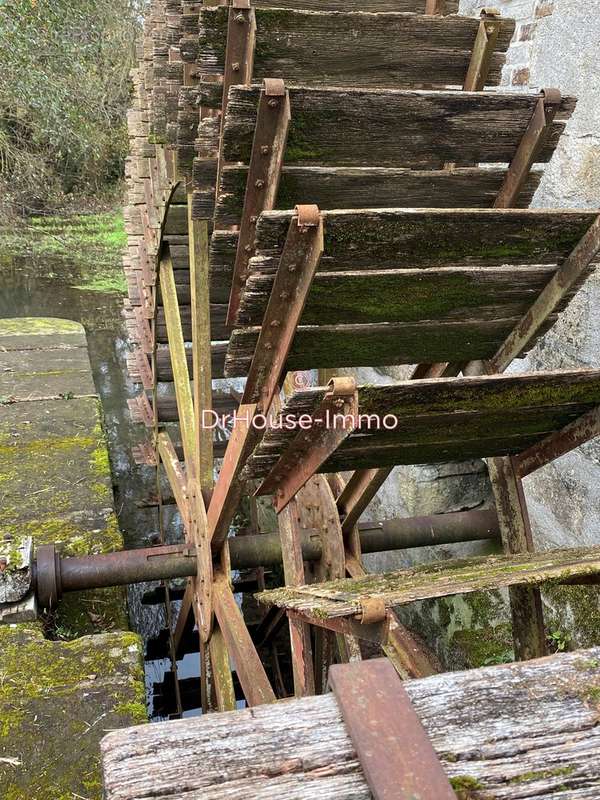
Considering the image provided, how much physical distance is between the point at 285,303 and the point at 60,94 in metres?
10.9

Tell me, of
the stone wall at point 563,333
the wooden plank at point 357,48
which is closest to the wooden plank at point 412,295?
the stone wall at point 563,333

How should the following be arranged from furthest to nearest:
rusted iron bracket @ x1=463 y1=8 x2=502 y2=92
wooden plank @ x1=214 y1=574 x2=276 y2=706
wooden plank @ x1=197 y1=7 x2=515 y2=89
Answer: wooden plank @ x1=214 y1=574 x2=276 y2=706, rusted iron bracket @ x1=463 y1=8 x2=502 y2=92, wooden plank @ x1=197 y1=7 x2=515 y2=89

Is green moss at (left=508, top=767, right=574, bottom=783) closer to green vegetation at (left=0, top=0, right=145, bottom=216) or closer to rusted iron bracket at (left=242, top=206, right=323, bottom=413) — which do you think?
rusted iron bracket at (left=242, top=206, right=323, bottom=413)

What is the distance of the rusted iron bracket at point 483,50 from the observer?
8.77ft

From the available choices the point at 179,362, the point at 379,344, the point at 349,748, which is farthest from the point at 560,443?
the point at 179,362

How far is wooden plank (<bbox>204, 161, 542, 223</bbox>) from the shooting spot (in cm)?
243

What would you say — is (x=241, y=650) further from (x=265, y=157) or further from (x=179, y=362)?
(x=265, y=157)

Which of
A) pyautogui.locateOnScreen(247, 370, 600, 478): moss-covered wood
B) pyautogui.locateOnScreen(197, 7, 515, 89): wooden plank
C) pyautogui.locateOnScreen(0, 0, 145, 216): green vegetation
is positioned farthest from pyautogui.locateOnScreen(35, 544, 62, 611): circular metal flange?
pyautogui.locateOnScreen(0, 0, 145, 216): green vegetation

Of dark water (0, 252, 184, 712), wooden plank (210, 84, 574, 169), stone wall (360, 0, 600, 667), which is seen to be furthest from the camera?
dark water (0, 252, 184, 712)

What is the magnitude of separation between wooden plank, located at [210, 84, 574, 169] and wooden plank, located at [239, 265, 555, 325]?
1.57 ft

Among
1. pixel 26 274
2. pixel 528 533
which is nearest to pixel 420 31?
pixel 528 533

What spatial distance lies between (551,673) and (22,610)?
2.30m

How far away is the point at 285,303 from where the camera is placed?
214 cm

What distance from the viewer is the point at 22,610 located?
2875 millimetres
